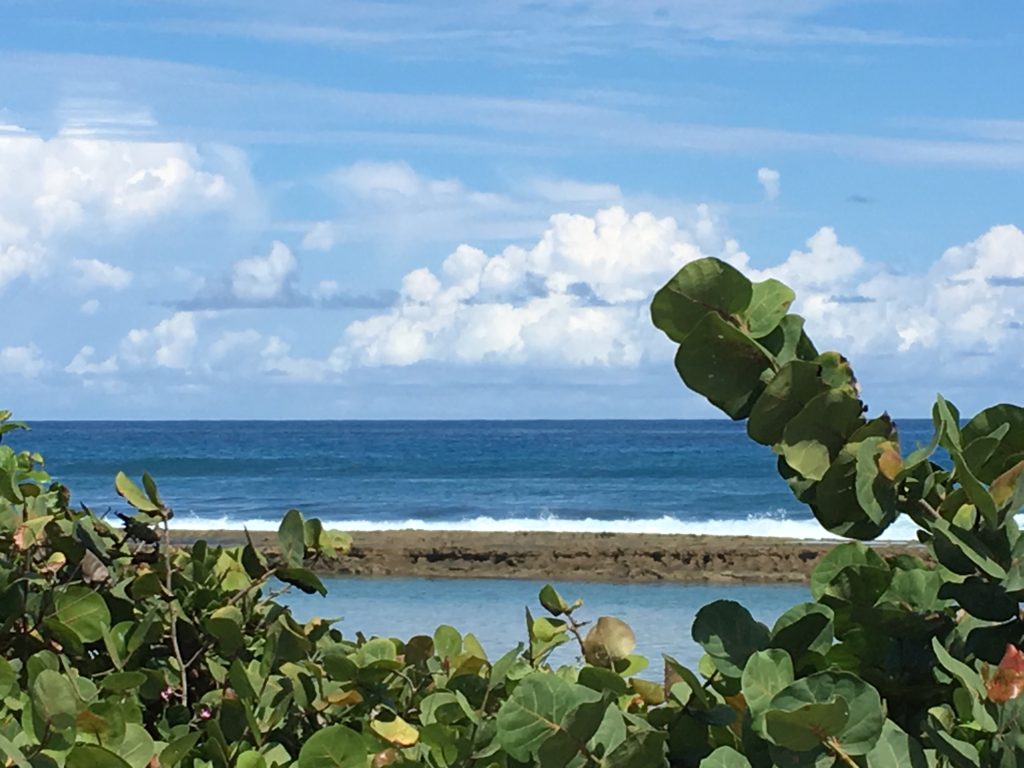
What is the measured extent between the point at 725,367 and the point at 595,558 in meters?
15.9

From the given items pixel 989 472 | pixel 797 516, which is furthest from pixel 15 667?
pixel 797 516

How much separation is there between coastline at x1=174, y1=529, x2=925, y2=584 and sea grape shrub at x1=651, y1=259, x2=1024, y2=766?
14.3 meters

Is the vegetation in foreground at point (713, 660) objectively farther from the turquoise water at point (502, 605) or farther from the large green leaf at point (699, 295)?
the turquoise water at point (502, 605)

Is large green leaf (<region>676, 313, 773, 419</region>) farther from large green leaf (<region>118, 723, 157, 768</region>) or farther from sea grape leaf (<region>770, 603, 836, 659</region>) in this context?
large green leaf (<region>118, 723, 157, 768</region>)

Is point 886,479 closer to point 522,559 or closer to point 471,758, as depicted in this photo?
point 471,758

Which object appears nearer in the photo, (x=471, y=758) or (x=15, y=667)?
(x=471, y=758)

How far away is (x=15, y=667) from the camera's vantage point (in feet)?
4.33

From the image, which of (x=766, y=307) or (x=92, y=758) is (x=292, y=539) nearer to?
(x=92, y=758)

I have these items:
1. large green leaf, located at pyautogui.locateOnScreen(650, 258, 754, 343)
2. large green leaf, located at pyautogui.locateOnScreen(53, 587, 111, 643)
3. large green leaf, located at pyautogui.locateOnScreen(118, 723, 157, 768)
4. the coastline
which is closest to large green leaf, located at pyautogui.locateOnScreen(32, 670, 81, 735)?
large green leaf, located at pyautogui.locateOnScreen(118, 723, 157, 768)

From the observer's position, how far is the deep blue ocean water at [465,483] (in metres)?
26.5

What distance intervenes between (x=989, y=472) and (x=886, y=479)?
154mm

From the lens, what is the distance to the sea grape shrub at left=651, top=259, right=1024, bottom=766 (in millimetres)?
849

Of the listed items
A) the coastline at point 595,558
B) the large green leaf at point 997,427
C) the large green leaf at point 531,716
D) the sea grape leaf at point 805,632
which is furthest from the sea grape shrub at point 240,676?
the coastline at point 595,558

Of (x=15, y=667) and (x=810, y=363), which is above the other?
(x=810, y=363)
